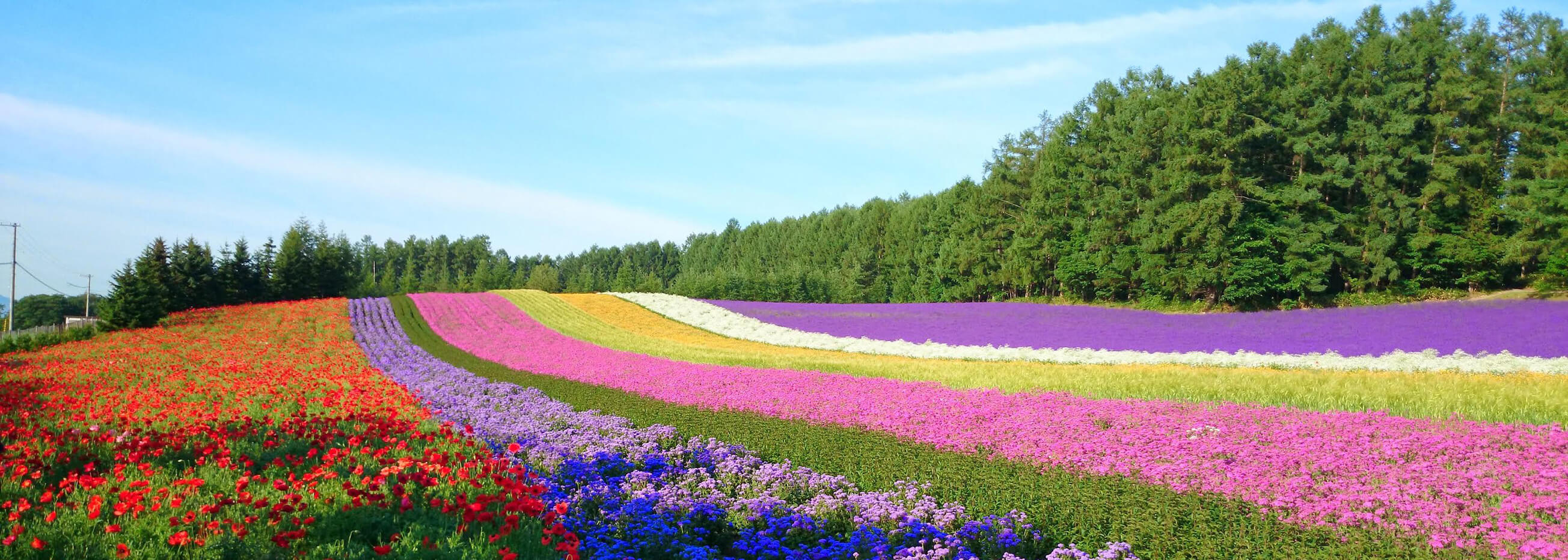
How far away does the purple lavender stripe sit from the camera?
22.4 meters

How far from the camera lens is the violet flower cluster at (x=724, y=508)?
6316 millimetres

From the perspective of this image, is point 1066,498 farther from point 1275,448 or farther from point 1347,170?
point 1347,170

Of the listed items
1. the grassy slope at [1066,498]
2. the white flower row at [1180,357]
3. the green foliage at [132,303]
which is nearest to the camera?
the grassy slope at [1066,498]

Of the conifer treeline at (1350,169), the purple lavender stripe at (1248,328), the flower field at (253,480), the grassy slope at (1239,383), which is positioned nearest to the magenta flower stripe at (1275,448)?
the grassy slope at (1239,383)

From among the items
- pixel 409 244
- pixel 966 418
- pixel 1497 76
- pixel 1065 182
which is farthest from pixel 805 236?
pixel 966 418

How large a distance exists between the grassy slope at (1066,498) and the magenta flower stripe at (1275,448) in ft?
1.32

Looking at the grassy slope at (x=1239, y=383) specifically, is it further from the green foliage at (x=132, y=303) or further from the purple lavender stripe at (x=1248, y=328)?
the green foliage at (x=132, y=303)

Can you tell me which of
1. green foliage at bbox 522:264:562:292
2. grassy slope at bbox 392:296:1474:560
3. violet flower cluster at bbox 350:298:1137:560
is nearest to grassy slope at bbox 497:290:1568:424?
grassy slope at bbox 392:296:1474:560

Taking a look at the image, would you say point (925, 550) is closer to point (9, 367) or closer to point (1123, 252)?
point (9, 367)

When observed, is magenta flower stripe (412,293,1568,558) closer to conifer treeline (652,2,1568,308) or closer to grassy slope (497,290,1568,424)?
grassy slope (497,290,1568,424)

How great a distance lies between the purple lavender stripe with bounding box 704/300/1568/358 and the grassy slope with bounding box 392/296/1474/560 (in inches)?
669

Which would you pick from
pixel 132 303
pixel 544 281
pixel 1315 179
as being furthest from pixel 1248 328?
pixel 544 281

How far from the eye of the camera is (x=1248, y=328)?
28219mm

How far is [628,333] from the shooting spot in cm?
3622
